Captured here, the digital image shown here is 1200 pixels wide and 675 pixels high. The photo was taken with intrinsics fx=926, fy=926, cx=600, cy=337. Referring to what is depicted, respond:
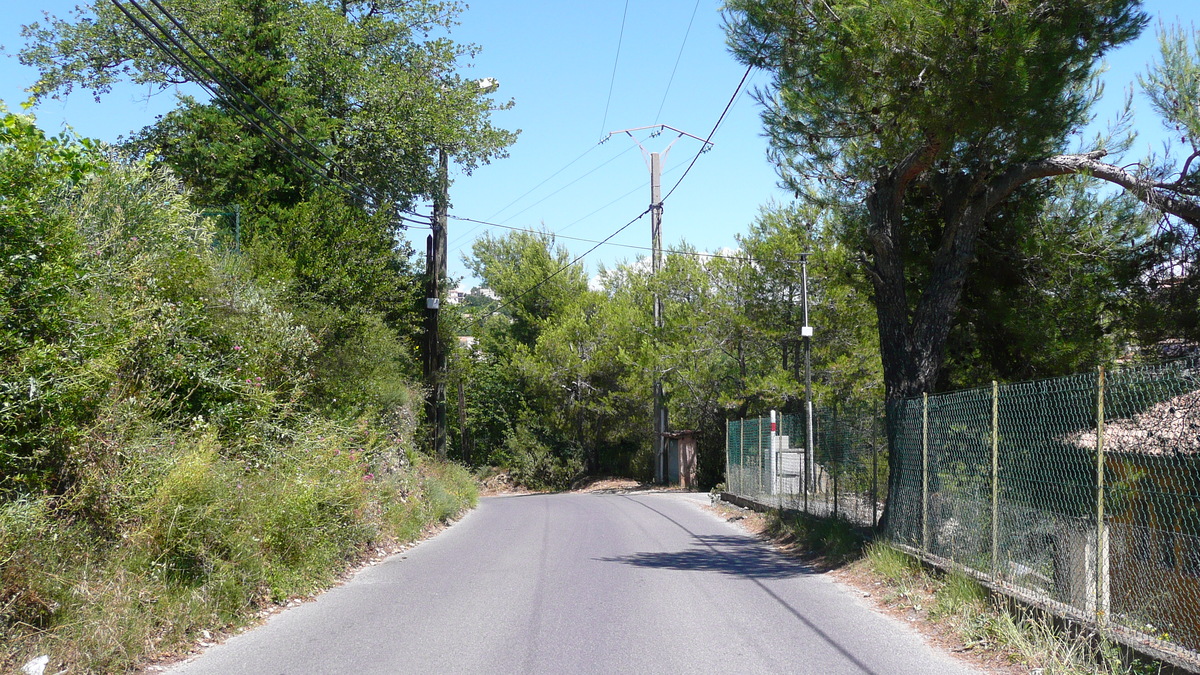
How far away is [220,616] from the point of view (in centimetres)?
789

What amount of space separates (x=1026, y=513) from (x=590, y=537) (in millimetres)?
8861

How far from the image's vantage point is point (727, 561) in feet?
40.3

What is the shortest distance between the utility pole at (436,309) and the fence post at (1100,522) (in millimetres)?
20256

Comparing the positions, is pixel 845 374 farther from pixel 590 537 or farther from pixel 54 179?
pixel 54 179

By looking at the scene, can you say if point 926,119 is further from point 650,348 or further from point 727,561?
point 650,348

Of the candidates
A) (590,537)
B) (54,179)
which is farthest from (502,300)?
(54,179)

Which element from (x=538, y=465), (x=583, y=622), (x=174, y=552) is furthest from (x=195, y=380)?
(x=538, y=465)

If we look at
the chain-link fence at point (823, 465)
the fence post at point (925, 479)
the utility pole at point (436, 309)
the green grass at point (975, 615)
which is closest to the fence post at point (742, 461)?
the chain-link fence at point (823, 465)

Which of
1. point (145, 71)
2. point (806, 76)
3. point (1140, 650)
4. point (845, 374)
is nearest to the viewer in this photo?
point (1140, 650)

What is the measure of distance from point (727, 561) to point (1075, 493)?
20.2 ft

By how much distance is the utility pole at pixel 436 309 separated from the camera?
25438 mm

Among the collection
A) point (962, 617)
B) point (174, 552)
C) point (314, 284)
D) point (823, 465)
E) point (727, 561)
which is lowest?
point (727, 561)

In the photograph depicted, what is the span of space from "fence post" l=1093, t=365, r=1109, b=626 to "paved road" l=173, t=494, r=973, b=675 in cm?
101

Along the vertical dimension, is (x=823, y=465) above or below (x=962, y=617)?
above
